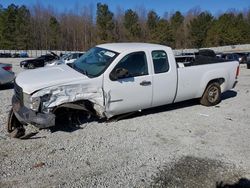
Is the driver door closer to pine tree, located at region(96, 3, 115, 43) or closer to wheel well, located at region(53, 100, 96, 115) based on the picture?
wheel well, located at region(53, 100, 96, 115)

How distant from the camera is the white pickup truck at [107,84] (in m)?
5.77

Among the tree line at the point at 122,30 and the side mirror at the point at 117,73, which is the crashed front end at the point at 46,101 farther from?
the tree line at the point at 122,30

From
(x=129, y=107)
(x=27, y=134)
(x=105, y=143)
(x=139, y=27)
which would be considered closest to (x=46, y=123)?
(x=27, y=134)

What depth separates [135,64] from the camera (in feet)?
22.5

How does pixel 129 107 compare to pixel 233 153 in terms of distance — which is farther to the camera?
pixel 129 107

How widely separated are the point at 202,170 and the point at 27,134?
3499 mm

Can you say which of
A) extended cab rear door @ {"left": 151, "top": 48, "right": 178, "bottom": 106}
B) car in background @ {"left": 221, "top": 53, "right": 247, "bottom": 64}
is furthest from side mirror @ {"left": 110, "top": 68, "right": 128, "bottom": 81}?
car in background @ {"left": 221, "top": 53, "right": 247, "bottom": 64}

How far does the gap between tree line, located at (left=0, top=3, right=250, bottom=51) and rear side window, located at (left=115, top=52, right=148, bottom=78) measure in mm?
66420

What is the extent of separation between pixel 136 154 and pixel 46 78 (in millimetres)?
2387

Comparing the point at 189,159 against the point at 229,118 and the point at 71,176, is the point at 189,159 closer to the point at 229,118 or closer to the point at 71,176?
the point at 71,176

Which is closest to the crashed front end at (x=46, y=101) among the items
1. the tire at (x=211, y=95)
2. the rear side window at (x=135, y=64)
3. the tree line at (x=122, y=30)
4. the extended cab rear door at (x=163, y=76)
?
the rear side window at (x=135, y=64)

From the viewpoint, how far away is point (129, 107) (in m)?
6.86

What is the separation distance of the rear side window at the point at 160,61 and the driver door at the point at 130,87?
0.27m

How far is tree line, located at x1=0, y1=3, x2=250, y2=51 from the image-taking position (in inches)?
2896
